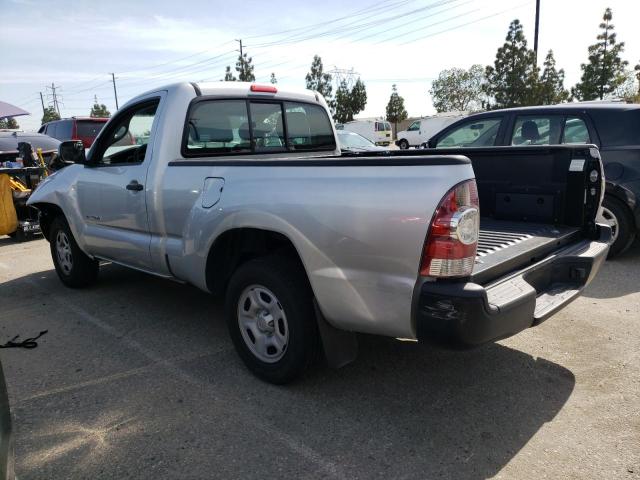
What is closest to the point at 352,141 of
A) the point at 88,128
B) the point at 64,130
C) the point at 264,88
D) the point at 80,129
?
the point at 88,128

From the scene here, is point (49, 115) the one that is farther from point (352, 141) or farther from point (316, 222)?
point (316, 222)

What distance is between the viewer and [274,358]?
3180 mm

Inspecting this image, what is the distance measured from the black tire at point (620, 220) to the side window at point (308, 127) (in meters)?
3.40

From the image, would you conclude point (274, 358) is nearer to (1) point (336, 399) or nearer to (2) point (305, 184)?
(1) point (336, 399)

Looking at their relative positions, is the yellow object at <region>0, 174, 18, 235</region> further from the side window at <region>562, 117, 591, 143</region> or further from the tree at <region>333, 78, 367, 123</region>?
the tree at <region>333, 78, 367, 123</region>

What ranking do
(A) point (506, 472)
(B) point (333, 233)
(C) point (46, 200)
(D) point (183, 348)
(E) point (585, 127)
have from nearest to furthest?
(A) point (506, 472)
(B) point (333, 233)
(D) point (183, 348)
(C) point (46, 200)
(E) point (585, 127)

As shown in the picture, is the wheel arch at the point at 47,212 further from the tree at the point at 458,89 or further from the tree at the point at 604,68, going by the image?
the tree at the point at 458,89

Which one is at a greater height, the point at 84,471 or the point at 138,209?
the point at 138,209

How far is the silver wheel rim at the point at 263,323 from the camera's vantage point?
10.2ft

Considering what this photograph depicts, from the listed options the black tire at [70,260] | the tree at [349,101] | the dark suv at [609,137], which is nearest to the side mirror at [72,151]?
the black tire at [70,260]

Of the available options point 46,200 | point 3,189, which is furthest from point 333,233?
point 3,189

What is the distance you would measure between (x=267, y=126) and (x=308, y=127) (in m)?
0.54

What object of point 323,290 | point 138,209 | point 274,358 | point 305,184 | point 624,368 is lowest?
point 624,368

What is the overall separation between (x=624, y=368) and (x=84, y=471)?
11.0ft
